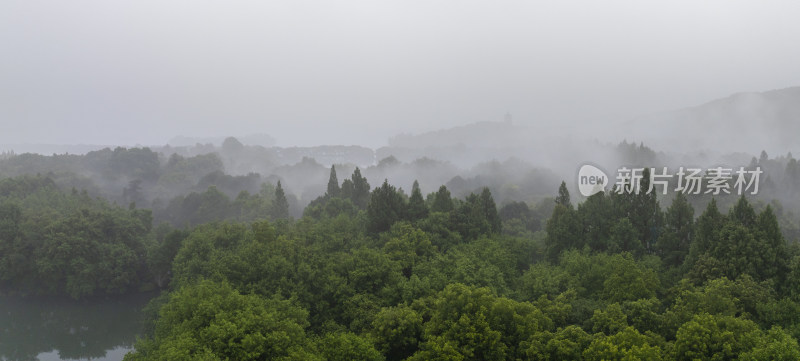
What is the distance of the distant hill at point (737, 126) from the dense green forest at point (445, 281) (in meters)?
147

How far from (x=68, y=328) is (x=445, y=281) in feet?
98.6

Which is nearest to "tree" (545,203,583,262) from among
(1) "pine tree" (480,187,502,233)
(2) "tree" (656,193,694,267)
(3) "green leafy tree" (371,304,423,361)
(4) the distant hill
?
(2) "tree" (656,193,694,267)

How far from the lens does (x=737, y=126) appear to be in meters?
170

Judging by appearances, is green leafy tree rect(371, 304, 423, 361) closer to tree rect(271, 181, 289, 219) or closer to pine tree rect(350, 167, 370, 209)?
pine tree rect(350, 167, 370, 209)

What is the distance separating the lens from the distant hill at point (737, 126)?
154 metres

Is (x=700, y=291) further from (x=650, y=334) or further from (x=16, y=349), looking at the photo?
(x=16, y=349)

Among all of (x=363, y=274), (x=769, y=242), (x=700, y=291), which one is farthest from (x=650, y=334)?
(x=363, y=274)

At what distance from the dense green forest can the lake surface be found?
4.12 feet

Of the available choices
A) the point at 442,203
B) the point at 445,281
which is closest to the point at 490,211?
the point at 442,203

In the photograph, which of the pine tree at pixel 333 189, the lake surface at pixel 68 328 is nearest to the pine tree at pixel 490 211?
the pine tree at pixel 333 189

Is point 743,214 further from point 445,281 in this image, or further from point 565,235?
point 445,281

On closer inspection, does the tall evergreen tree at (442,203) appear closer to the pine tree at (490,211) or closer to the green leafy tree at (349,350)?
the pine tree at (490,211)

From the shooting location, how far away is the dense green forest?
15641 mm

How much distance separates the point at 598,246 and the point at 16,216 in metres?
47.2
